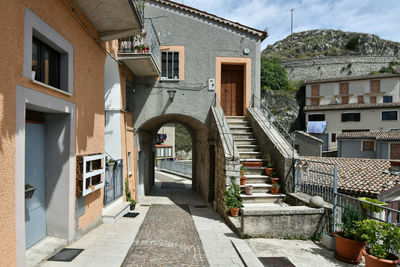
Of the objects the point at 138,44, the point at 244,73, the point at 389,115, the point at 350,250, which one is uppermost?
the point at 138,44

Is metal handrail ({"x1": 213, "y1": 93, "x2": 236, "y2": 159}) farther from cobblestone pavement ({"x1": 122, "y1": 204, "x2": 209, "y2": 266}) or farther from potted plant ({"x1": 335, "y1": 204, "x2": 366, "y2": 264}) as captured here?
potted plant ({"x1": 335, "y1": 204, "x2": 366, "y2": 264})

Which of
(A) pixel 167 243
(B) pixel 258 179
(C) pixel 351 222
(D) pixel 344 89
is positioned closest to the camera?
(C) pixel 351 222

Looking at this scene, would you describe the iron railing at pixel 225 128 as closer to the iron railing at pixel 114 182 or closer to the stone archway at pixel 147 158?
the stone archway at pixel 147 158

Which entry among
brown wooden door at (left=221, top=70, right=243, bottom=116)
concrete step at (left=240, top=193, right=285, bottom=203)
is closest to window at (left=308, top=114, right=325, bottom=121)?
brown wooden door at (left=221, top=70, right=243, bottom=116)

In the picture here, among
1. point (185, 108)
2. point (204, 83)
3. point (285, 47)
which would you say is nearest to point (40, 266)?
point (185, 108)

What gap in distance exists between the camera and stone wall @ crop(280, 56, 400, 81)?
44938 mm

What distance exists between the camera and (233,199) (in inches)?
284

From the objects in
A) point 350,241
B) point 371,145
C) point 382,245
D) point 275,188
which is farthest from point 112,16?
point 371,145

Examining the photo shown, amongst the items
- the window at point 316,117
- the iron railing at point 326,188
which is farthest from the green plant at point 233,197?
the window at point 316,117

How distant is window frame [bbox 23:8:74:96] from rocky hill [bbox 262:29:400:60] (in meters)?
59.7

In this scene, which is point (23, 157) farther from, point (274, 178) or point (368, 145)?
point (368, 145)

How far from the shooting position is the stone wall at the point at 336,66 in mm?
44938

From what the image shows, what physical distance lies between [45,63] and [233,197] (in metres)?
5.77

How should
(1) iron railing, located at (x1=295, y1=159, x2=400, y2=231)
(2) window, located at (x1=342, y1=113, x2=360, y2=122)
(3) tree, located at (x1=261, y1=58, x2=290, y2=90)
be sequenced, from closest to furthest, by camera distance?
(1) iron railing, located at (x1=295, y1=159, x2=400, y2=231), (2) window, located at (x1=342, y1=113, x2=360, y2=122), (3) tree, located at (x1=261, y1=58, x2=290, y2=90)
